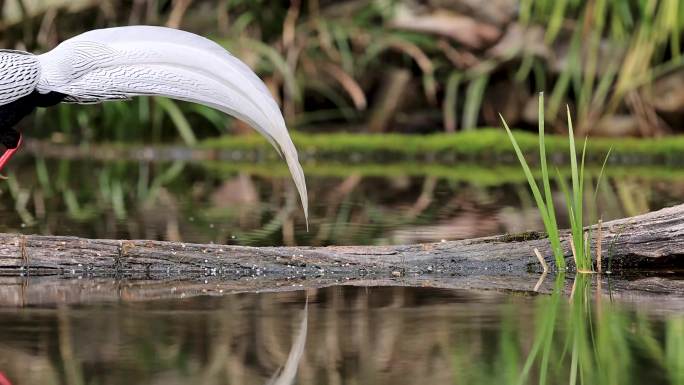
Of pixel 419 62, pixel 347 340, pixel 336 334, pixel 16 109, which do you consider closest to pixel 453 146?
pixel 419 62

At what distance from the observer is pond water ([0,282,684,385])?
124 inches

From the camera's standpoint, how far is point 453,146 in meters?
12.5

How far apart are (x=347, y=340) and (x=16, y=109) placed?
5.12 ft

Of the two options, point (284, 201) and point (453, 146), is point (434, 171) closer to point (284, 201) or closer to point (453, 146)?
point (453, 146)

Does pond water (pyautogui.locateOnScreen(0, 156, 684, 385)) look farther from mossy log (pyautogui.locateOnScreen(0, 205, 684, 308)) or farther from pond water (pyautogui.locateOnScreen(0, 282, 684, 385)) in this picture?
mossy log (pyautogui.locateOnScreen(0, 205, 684, 308))

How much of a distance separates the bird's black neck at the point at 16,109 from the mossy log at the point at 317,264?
→ 342 millimetres

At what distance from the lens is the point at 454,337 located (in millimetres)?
3670

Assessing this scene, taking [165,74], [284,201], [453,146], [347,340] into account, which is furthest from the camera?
[453,146]

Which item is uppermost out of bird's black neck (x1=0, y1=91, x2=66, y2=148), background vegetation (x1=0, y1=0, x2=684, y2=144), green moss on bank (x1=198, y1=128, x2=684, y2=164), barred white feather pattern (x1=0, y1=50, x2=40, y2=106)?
background vegetation (x1=0, y1=0, x2=684, y2=144)

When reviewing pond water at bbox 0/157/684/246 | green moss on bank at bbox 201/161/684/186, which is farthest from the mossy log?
green moss on bank at bbox 201/161/684/186

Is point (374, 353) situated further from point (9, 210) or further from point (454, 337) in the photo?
point (9, 210)

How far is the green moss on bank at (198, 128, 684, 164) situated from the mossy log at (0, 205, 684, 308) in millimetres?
6934

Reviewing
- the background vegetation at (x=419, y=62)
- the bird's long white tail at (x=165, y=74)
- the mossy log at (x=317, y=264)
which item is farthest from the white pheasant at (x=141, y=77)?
the background vegetation at (x=419, y=62)

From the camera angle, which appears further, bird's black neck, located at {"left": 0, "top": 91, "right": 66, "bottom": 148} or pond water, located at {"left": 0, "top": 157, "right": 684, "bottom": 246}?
pond water, located at {"left": 0, "top": 157, "right": 684, "bottom": 246}
